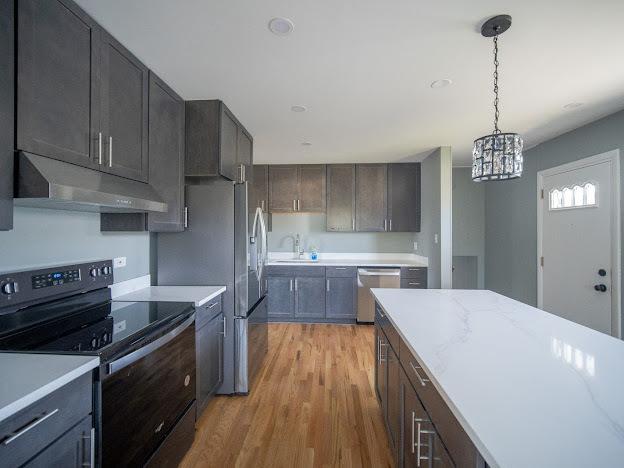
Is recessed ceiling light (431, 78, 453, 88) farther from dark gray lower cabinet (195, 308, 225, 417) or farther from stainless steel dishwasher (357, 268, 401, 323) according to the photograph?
stainless steel dishwasher (357, 268, 401, 323)

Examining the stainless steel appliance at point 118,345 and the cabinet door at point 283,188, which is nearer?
the stainless steel appliance at point 118,345

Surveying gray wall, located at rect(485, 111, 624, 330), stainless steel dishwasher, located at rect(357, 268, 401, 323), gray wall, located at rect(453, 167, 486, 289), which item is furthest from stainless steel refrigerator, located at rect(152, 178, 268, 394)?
gray wall, located at rect(453, 167, 486, 289)

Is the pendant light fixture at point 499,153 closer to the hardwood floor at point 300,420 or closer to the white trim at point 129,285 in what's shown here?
the hardwood floor at point 300,420

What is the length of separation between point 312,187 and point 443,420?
151 inches

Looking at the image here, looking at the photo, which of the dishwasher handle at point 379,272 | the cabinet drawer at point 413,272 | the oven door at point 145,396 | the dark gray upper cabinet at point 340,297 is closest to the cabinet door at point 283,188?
the dark gray upper cabinet at point 340,297

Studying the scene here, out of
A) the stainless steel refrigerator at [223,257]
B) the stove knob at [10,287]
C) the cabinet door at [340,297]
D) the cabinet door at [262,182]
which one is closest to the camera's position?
the stove knob at [10,287]

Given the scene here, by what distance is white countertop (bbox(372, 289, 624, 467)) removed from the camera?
1.99 feet

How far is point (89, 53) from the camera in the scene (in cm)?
146

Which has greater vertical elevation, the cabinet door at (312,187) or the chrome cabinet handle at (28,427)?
the cabinet door at (312,187)

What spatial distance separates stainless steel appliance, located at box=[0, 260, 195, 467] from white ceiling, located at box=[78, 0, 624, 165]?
1.39 meters

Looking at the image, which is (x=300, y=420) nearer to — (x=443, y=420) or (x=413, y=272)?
(x=443, y=420)

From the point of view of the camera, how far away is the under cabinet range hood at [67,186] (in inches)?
44.0

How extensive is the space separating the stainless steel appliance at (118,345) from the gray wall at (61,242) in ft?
0.36

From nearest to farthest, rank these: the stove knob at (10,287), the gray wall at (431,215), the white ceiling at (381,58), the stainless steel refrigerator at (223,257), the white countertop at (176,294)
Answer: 1. the stove knob at (10,287)
2. the white ceiling at (381,58)
3. the white countertop at (176,294)
4. the stainless steel refrigerator at (223,257)
5. the gray wall at (431,215)
